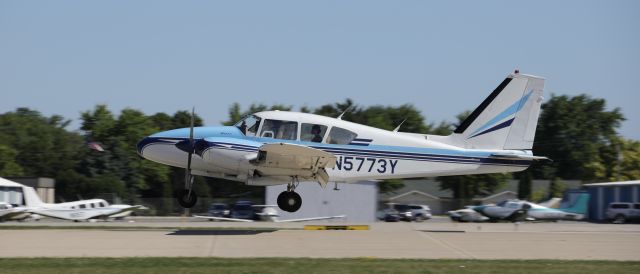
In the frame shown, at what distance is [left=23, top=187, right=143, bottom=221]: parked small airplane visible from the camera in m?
36.6

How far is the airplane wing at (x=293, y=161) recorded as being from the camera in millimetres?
22438

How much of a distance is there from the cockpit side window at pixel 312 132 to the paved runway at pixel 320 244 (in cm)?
281

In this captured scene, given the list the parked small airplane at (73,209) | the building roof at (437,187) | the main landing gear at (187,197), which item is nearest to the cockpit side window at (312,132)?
the main landing gear at (187,197)

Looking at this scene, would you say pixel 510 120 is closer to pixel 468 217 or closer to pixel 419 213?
pixel 468 217

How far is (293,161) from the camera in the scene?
2356 cm

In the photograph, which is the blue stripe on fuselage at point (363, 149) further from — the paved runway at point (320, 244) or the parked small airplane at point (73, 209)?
the parked small airplane at point (73, 209)

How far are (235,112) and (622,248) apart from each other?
5454 centimetres

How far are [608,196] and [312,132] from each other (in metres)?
30.5

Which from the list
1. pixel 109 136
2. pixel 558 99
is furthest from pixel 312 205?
pixel 558 99

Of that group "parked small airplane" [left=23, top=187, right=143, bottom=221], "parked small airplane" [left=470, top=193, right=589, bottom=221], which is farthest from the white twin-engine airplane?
"parked small airplane" [left=470, top=193, right=589, bottom=221]

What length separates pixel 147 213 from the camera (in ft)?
173

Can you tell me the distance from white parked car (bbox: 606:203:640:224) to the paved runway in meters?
20.1

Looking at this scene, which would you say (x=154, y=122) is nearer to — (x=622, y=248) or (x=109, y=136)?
(x=109, y=136)

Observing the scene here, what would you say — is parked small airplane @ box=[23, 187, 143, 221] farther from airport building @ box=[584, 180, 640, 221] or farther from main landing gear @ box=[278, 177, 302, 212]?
airport building @ box=[584, 180, 640, 221]
